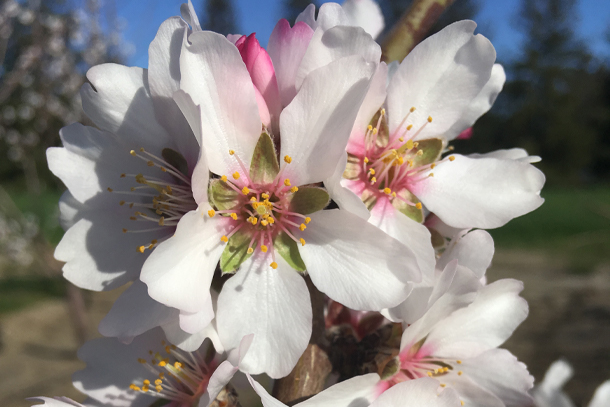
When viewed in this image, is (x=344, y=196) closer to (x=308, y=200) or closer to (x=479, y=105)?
(x=308, y=200)

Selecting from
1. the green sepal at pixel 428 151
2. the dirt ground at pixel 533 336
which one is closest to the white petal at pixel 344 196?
the green sepal at pixel 428 151

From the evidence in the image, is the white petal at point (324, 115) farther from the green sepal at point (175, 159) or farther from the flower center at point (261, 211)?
the green sepal at point (175, 159)

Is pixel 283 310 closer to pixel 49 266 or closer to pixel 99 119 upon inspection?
pixel 99 119

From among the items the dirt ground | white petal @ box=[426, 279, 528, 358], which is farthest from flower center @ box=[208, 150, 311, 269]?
the dirt ground

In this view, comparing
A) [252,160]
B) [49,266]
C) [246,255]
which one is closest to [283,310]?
[246,255]

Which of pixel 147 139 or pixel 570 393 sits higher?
pixel 147 139

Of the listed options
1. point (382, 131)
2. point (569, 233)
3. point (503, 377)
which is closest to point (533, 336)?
point (569, 233)

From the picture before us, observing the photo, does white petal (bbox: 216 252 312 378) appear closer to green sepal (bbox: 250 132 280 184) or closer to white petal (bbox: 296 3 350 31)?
green sepal (bbox: 250 132 280 184)
